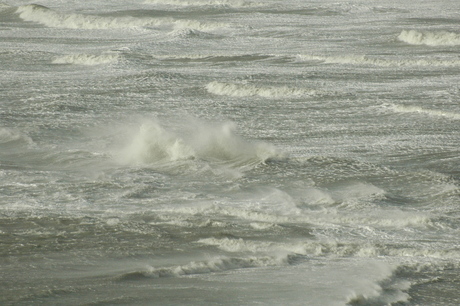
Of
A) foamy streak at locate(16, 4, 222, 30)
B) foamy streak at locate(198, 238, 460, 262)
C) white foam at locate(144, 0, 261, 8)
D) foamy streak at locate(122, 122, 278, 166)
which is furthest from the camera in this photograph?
white foam at locate(144, 0, 261, 8)

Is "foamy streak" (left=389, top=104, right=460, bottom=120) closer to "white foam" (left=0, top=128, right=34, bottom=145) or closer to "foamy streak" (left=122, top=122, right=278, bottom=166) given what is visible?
"foamy streak" (left=122, top=122, right=278, bottom=166)

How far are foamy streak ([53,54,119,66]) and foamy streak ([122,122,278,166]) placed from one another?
35.3 feet

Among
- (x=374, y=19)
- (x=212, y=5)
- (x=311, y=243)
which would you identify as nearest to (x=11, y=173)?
(x=311, y=243)

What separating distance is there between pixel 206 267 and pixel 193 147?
590 centimetres

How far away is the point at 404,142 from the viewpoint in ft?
53.2

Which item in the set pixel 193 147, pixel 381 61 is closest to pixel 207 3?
pixel 381 61

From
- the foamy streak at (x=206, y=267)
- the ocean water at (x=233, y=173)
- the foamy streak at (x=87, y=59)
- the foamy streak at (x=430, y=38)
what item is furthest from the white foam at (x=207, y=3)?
the foamy streak at (x=206, y=267)

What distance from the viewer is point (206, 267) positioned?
33.1 feet

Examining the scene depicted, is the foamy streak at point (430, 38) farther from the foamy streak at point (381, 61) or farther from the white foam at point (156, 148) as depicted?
the white foam at point (156, 148)

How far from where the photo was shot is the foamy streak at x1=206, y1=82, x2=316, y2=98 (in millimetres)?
21375

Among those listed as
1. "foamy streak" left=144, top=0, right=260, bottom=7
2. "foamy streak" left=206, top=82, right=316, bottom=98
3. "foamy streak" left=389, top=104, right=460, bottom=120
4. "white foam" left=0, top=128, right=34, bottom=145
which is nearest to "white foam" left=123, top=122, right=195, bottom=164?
"white foam" left=0, top=128, right=34, bottom=145

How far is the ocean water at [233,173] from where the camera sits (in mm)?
9773

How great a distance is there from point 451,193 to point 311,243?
3.14 metres

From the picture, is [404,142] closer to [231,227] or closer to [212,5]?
[231,227]
